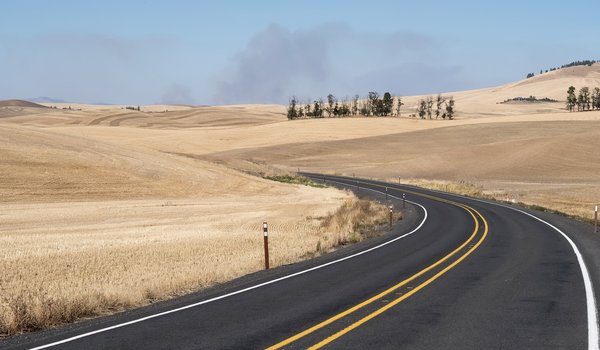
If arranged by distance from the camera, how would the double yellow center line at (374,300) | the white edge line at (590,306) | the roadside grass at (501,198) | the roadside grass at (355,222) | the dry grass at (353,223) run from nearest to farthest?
the white edge line at (590,306), the double yellow center line at (374,300), the dry grass at (353,223), the roadside grass at (355,222), the roadside grass at (501,198)

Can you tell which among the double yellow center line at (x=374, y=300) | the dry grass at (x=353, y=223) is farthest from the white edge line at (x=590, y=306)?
the dry grass at (x=353, y=223)

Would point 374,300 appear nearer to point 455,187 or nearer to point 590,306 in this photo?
point 590,306

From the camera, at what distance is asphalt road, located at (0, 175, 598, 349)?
1004 centimetres

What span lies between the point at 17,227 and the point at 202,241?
10477mm

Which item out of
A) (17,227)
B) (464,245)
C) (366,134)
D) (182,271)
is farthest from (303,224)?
(366,134)

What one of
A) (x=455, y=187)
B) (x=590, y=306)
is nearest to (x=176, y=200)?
(x=455, y=187)

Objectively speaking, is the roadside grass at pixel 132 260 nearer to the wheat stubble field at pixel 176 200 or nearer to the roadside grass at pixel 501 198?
the wheat stubble field at pixel 176 200

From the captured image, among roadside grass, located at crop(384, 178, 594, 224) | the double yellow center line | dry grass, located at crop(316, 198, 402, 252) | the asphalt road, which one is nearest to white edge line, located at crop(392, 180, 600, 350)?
the asphalt road

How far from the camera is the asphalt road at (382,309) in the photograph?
10038mm

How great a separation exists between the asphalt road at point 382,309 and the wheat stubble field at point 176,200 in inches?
54.4

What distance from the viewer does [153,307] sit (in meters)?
12.9

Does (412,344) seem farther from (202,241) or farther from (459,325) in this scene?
(202,241)

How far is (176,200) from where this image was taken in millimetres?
46531

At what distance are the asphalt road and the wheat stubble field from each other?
4.53ft
